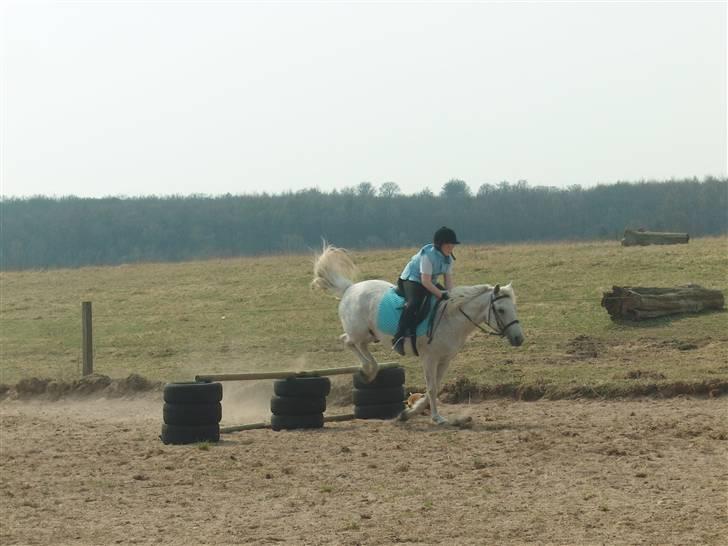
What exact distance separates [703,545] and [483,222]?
8970cm

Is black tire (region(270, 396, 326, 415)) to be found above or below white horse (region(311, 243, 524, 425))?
below

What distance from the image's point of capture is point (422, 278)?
15961 millimetres

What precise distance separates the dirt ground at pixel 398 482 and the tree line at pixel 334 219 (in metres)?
73.6

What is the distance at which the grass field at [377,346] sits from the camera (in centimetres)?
2000

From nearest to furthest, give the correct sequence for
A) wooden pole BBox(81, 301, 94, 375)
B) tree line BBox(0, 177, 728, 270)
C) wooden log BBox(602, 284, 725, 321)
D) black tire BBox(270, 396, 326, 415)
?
black tire BBox(270, 396, 326, 415)
wooden log BBox(602, 284, 725, 321)
wooden pole BBox(81, 301, 94, 375)
tree line BBox(0, 177, 728, 270)

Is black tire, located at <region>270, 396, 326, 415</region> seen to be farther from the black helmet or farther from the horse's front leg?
the black helmet

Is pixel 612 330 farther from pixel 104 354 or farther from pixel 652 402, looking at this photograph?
pixel 104 354

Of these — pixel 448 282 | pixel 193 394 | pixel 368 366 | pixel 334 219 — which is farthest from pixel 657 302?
pixel 334 219

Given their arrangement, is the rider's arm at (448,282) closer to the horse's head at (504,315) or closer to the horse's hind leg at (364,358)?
the horse's head at (504,315)

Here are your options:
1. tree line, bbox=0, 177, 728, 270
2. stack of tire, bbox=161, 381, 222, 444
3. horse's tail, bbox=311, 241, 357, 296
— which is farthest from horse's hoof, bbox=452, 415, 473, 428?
tree line, bbox=0, 177, 728, 270

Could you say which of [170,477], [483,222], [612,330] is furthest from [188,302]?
[483,222]

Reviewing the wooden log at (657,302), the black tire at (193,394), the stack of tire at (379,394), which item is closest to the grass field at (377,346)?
the wooden log at (657,302)

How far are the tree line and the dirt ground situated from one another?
73.6m

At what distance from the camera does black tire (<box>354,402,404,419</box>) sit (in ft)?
56.5
